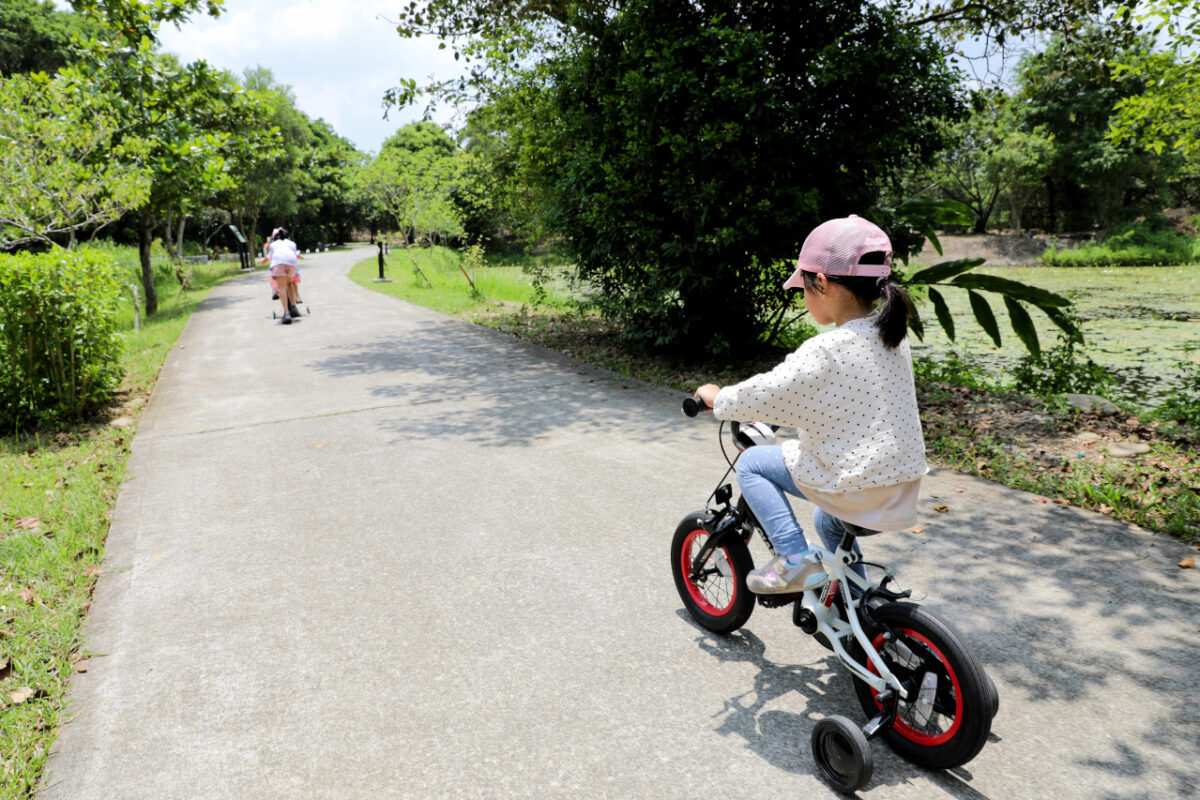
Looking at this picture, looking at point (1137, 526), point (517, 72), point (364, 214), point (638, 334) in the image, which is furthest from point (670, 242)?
point (364, 214)

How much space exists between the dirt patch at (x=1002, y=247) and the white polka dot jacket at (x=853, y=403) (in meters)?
31.7

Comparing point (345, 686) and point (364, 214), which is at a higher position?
point (364, 214)

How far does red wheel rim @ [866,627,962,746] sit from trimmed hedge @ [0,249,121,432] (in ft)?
24.9

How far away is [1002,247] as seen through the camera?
33531mm

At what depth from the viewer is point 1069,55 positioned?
968cm

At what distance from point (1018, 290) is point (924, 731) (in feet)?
15.0

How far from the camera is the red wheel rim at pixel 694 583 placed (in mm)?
3262

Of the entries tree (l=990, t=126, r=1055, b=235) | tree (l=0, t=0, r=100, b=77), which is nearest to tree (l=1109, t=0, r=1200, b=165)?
tree (l=990, t=126, r=1055, b=235)

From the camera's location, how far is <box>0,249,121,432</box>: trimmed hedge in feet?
21.9

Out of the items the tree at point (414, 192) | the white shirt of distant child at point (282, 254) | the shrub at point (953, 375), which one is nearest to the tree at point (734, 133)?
the shrub at point (953, 375)

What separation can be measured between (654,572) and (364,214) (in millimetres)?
64688

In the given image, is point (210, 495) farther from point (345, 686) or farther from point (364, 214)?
point (364, 214)

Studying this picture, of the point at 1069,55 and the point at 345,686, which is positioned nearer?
the point at 345,686

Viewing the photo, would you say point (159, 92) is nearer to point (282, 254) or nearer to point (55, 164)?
point (282, 254)
